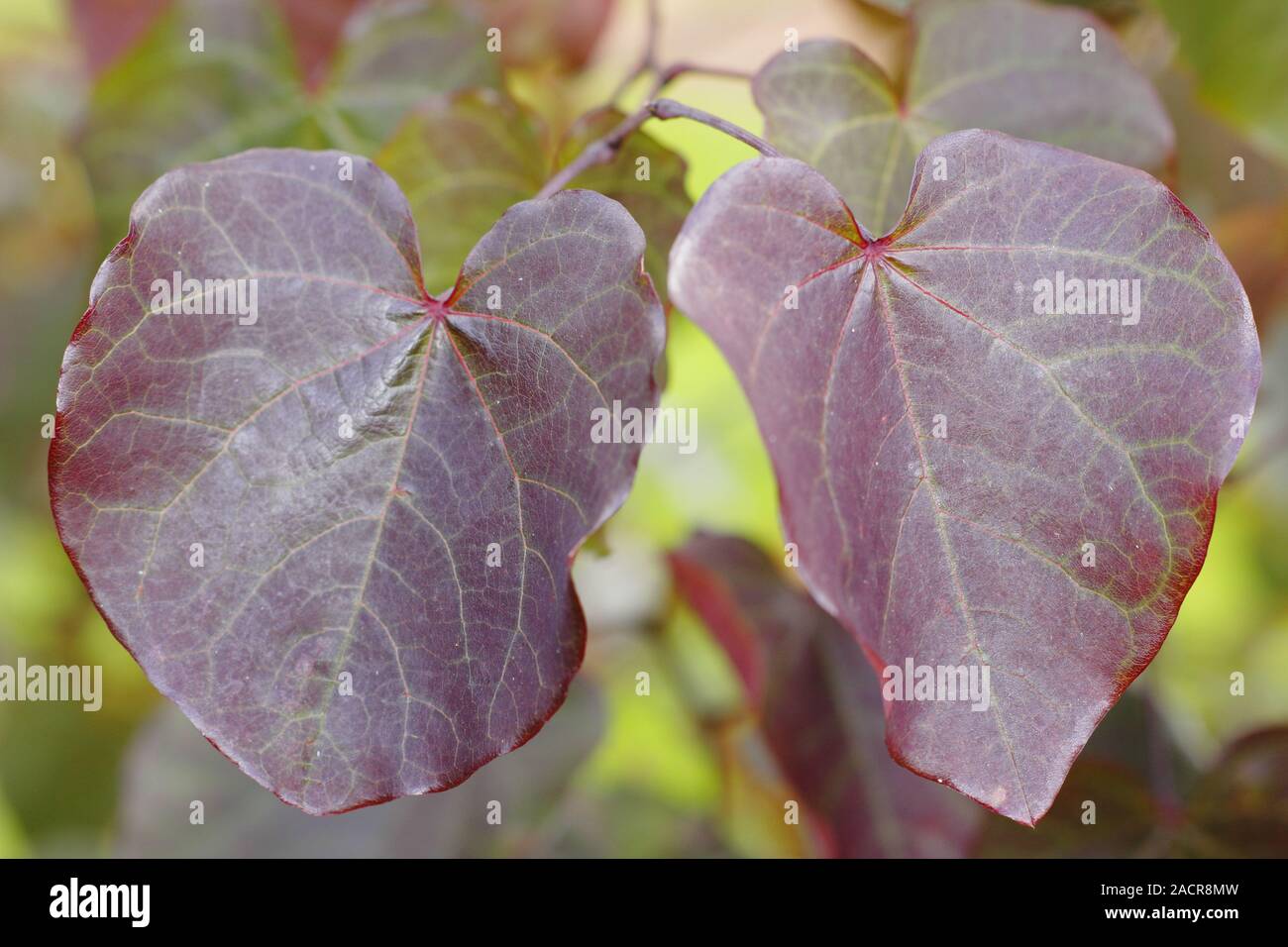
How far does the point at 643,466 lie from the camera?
1.20m

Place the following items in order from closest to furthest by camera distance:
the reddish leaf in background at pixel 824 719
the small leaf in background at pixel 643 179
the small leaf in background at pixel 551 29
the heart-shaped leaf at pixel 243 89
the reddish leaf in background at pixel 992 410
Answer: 1. the reddish leaf in background at pixel 992 410
2. the small leaf in background at pixel 643 179
3. the heart-shaped leaf at pixel 243 89
4. the reddish leaf in background at pixel 824 719
5. the small leaf in background at pixel 551 29

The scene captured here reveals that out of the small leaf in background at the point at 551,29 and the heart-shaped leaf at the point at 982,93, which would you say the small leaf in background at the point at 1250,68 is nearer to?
the heart-shaped leaf at the point at 982,93

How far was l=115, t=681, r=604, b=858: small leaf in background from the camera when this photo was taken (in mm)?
853

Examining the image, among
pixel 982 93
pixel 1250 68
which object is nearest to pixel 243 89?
pixel 982 93

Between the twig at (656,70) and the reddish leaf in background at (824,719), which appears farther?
the reddish leaf in background at (824,719)

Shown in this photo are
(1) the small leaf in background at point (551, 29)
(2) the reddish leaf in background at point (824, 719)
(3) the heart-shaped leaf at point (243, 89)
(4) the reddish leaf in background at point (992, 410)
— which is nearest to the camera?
(4) the reddish leaf in background at point (992, 410)

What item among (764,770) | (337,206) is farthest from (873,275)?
(764,770)

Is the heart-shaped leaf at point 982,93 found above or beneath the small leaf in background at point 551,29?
beneath

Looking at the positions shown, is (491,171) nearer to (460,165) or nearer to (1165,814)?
(460,165)

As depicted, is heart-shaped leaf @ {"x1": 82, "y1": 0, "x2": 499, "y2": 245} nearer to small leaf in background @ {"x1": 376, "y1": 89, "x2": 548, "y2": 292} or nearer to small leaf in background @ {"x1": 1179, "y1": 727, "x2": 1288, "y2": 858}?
small leaf in background @ {"x1": 376, "y1": 89, "x2": 548, "y2": 292}

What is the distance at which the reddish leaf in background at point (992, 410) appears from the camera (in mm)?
394

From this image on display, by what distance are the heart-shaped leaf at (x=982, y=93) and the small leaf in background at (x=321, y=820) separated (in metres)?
0.58

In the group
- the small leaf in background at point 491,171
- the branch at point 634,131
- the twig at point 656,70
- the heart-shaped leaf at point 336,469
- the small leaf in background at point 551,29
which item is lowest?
the heart-shaped leaf at point 336,469

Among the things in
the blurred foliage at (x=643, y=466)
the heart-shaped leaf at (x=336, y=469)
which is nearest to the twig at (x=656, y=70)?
the blurred foliage at (x=643, y=466)
